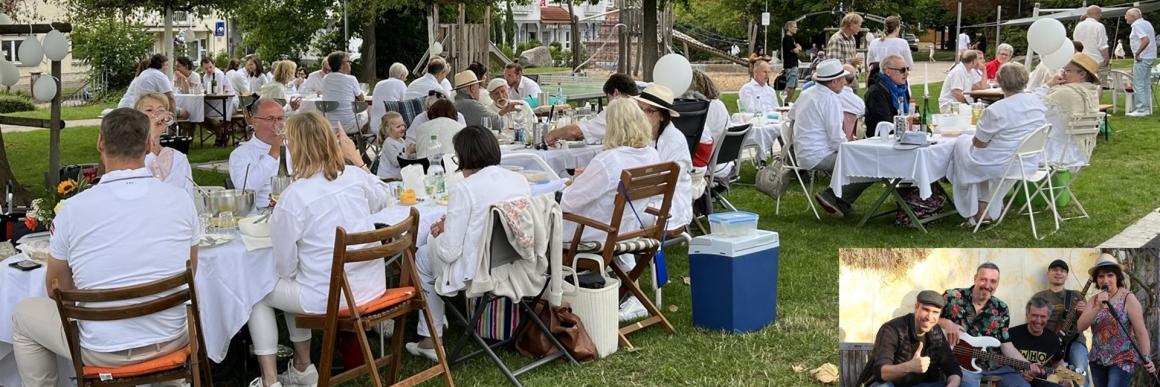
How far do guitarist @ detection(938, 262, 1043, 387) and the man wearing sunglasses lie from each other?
7473 mm

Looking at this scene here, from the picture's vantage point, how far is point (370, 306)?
15.8 feet

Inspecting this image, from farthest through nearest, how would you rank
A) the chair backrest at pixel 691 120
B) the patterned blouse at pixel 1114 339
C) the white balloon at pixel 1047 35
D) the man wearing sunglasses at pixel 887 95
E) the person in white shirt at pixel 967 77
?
the person in white shirt at pixel 967 77 → the white balloon at pixel 1047 35 → the man wearing sunglasses at pixel 887 95 → the chair backrest at pixel 691 120 → the patterned blouse at pixel 1114 339

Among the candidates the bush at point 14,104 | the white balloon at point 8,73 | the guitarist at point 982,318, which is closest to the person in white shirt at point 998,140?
the guitarist at point 982,318

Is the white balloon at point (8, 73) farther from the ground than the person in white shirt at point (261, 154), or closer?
farther from the ground

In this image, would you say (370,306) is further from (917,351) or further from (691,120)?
(691,120)

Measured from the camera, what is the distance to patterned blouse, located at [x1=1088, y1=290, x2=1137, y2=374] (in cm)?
239

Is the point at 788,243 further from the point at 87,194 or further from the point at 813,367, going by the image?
the point at 87,194

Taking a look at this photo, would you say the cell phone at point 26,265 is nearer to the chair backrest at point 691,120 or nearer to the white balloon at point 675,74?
the chair backrest at point 691,120

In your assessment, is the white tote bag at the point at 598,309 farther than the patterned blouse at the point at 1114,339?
Yes

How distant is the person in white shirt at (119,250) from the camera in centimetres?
423

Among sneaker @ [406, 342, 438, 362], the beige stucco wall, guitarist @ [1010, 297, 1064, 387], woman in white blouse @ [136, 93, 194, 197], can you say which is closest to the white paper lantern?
woman in white blouse @ [136, 93, 194, 197]

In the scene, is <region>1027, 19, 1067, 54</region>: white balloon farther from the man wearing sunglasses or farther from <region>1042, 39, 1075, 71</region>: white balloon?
the man wearing sunglasses

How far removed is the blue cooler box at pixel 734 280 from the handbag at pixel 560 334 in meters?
0.74

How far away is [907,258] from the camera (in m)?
2.51
